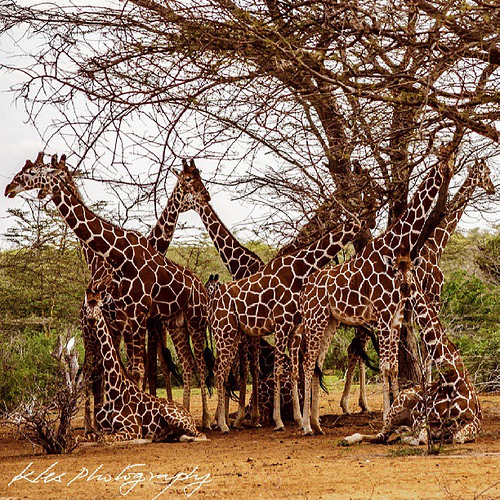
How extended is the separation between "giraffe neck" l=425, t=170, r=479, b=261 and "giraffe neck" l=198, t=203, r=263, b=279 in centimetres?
250

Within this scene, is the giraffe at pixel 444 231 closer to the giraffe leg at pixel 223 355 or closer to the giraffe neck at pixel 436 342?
the giraffe neck at pixel 436 342

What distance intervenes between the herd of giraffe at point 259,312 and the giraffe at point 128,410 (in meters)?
0.01

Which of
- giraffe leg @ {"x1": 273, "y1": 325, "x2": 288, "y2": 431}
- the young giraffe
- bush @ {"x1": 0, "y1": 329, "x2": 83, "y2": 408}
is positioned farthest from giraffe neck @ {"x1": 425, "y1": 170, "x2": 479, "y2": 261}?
bush @ {"x1": 0, "y1": 329, "x2": 83, "y2": 408}

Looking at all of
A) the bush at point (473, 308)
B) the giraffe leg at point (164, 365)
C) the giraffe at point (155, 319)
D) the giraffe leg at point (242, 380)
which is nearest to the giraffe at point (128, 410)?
the giraffe at point (155, 319)

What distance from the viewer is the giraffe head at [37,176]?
1039 centimetres

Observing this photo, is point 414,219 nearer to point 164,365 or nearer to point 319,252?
point 319,252

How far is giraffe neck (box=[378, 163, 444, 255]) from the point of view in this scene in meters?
9.36

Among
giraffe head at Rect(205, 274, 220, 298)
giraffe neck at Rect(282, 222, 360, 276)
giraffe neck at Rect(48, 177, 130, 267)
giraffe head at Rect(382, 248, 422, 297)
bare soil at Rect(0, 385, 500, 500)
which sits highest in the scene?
giraffe neck at Rect(48, 177, 130, 267)

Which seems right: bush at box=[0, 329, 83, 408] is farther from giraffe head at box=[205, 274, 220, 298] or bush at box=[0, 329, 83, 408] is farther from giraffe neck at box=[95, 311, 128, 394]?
giraffe neck at box=[95, 311, 128, 394]

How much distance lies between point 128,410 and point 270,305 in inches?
86.7

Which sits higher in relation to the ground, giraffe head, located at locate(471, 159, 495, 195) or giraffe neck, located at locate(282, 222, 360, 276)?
giraffe head, located at locate(471, 159, 495, 195)

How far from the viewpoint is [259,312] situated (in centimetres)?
1022

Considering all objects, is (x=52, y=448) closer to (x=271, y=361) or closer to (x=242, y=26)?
(x=271, y=361)

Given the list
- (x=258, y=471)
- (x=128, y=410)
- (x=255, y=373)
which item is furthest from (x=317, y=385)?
(x=258, y=471)
